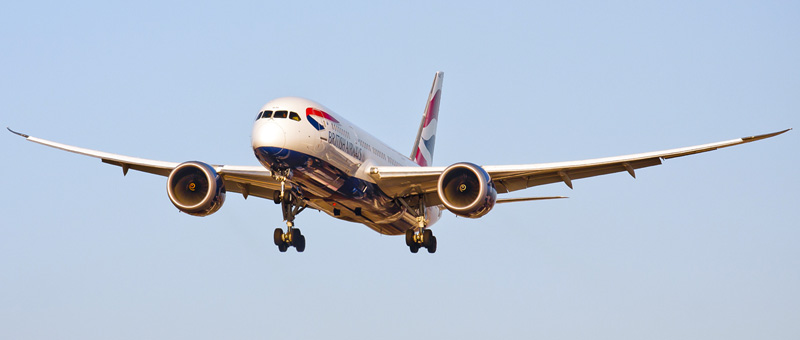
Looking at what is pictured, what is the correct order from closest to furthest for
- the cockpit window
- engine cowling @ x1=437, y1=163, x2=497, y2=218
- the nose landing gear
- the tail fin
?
the cockpit window < engine cowling @ x1=437, y1=163, x2=497, y2=218 < the nose landing gear < the tail fin

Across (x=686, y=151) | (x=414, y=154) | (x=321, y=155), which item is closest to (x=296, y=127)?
(x=321, y=155)

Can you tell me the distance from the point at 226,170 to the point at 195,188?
121 cm

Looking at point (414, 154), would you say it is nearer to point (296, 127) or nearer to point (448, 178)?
point (448, 178)

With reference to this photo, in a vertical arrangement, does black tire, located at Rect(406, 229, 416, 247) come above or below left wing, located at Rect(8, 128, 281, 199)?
below

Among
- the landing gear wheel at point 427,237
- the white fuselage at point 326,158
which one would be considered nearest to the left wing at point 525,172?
the white fuselage at point 326,158

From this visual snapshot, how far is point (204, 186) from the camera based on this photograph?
34.9 metres

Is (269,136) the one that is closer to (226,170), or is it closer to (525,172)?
(226,170)

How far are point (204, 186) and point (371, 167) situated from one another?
5437 millimetres

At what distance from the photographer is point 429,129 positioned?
50344 millimetres

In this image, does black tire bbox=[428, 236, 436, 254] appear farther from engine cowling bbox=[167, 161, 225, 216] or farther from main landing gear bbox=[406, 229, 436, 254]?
engine cowling bbox=[167, 161, 225, 216]

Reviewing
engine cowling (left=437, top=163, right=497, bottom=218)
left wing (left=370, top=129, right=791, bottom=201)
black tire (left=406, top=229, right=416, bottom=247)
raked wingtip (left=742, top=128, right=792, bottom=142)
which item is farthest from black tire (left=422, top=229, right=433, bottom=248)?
raked wingtip (left=742, top=128, right=792, bottom=142)

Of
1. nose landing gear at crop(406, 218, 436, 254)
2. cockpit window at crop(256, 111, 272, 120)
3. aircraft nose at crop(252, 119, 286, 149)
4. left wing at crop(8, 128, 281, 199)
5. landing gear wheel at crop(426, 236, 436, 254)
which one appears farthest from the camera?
landing gear wheel at crop(426, 236, 436, 254)

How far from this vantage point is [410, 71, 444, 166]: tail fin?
4775 cm

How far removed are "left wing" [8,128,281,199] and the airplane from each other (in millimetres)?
35
